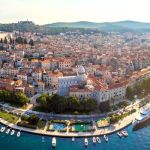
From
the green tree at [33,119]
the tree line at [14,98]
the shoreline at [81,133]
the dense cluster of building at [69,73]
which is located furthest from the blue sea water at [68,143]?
the dense cluster of building at [69,73]

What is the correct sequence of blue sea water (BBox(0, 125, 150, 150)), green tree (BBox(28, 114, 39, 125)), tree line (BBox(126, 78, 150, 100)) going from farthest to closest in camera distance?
tree line (BBox(126, 78, 150, 100)) → green tree (BBox(28, 114, 39, 125)) → blue sea water (BBox(0, 125, 150, 150))

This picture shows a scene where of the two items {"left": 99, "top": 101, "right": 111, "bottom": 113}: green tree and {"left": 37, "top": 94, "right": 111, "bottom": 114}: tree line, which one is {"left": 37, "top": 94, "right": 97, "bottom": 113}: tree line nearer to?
{"left": 37, "top": 94, "right": 111, "bottom": 114}: tree line

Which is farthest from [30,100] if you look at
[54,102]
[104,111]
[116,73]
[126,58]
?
[126,58]

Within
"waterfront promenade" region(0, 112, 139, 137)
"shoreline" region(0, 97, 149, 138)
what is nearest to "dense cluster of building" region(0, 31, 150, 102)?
"waterfront promenade" region(0, 112, 139, 137)

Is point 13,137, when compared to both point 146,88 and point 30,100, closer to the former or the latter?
point 30,100

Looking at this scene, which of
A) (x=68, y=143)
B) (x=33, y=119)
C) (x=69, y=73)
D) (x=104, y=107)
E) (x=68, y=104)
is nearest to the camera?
(x=68, y=143)

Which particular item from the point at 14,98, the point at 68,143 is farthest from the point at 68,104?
the point at 68,143

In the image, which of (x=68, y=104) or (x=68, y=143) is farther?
(x=68, y=104)

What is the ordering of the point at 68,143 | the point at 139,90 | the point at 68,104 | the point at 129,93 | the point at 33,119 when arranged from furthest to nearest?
the point at 139,90 < the point at 129,93 < the point at 68,104 < the point at 33,119 < the point at 68,143

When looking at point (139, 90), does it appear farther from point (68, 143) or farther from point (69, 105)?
point (68, 143)
